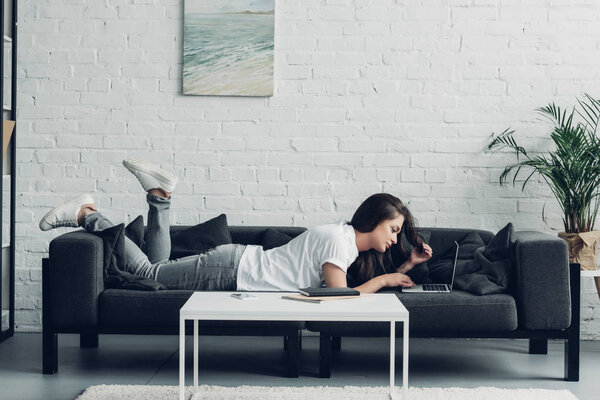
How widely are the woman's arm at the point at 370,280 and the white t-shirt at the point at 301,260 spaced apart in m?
0.03

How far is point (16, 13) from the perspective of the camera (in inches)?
173

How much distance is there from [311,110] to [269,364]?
1.53 m

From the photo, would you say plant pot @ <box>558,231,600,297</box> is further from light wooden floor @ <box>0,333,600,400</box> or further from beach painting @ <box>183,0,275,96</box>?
beach painting @ <box>183,0,275,96</box>

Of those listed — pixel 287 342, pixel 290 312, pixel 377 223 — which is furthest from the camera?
pixel 287 342

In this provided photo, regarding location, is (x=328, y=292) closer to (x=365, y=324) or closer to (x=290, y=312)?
(x=290, y=312)

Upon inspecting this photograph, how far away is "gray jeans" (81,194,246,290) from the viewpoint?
3.59m

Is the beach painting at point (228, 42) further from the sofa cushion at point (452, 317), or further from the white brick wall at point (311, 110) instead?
the sofa cushion at point (452, 317)

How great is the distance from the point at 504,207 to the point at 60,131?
260 cm

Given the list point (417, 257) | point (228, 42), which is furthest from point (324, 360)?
point (228, 42)

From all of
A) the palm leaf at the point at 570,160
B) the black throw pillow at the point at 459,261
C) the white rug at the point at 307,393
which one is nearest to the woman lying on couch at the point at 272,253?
the black throw pillow at the point at 459,261

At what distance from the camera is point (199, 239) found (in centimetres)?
397

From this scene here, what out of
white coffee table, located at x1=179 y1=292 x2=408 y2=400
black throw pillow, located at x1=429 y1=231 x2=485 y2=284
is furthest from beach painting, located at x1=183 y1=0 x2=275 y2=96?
white coffee table, located at x1=179 y1=292 x2=408 y2=400

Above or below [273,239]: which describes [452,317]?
below

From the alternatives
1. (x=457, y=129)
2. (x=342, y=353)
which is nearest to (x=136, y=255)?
(x=342, y=353)
